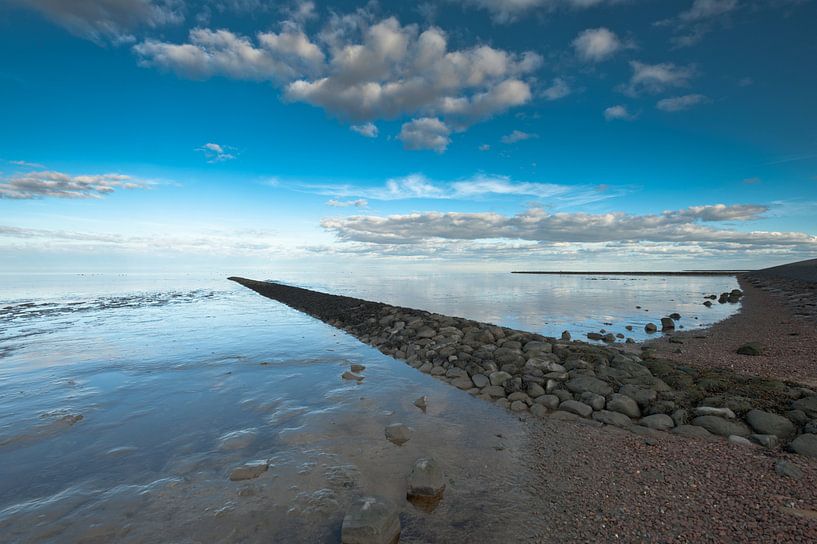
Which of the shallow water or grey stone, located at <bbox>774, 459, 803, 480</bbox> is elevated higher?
grey stone, located at <bbox>774, 459, 803, 480</bbox>

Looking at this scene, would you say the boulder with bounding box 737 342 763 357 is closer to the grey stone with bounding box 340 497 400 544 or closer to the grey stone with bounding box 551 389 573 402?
the grey stone with bounding box 551 389 573 402

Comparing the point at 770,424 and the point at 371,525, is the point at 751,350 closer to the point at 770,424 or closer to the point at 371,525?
the point at 770,424

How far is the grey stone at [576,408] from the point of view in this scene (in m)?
8.42

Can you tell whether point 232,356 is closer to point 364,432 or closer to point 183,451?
point 183,451

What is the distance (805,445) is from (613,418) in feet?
9.45

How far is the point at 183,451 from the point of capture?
696 centimetres

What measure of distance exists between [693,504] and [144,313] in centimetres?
3371

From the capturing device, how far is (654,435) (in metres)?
7.23

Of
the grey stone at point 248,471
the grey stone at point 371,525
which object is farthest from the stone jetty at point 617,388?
the grey stone at point 248,471

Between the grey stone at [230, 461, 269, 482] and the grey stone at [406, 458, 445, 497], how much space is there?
99.8 inches

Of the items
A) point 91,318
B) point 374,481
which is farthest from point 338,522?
point 91,318

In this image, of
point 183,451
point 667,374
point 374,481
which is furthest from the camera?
point 667,374

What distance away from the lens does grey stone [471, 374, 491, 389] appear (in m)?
10.8

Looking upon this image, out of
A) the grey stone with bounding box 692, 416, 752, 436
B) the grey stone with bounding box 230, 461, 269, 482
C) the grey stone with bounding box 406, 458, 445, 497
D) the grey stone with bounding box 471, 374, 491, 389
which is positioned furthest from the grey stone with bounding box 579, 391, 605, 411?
the grey stone with bounding box 230, 461, 269, 482
